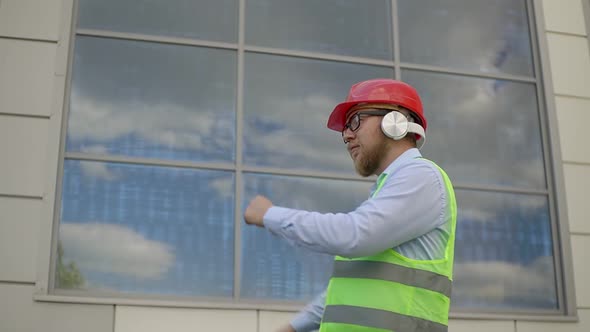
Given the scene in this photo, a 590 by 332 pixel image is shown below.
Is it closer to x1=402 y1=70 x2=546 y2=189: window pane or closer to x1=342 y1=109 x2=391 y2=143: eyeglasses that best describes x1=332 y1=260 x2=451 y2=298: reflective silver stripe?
x1=342 y1=109 x2=391 y2=143: eyeglasses

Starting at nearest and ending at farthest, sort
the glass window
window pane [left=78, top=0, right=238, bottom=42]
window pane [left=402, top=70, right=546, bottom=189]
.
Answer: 1. the glass window
2. window pane [left=78, top=0, right=238, bottom=42]
3. window pane [left=402, top=70, right=546, bottom=189]

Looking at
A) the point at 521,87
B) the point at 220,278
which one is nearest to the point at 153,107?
the point at 220,278

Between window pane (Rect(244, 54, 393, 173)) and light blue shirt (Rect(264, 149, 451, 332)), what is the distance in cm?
341

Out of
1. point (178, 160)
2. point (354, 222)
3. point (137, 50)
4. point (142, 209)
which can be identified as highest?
point (137, 50)

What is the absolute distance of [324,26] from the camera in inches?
257

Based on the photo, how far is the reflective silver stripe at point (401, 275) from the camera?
2584 millimetres

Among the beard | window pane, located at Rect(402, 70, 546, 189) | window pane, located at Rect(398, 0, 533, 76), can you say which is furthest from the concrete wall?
the beard

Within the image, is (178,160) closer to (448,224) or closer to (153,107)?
(153,107)

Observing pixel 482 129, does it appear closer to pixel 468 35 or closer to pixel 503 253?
pixel 468 35

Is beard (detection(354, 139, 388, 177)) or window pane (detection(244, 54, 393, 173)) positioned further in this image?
window pane (detection(244, 54, 393, 173))

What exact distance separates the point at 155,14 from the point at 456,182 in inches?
108

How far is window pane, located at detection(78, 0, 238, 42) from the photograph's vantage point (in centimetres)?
605

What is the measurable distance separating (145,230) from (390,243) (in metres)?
3.46

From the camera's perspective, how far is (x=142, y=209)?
5730 millimetres
